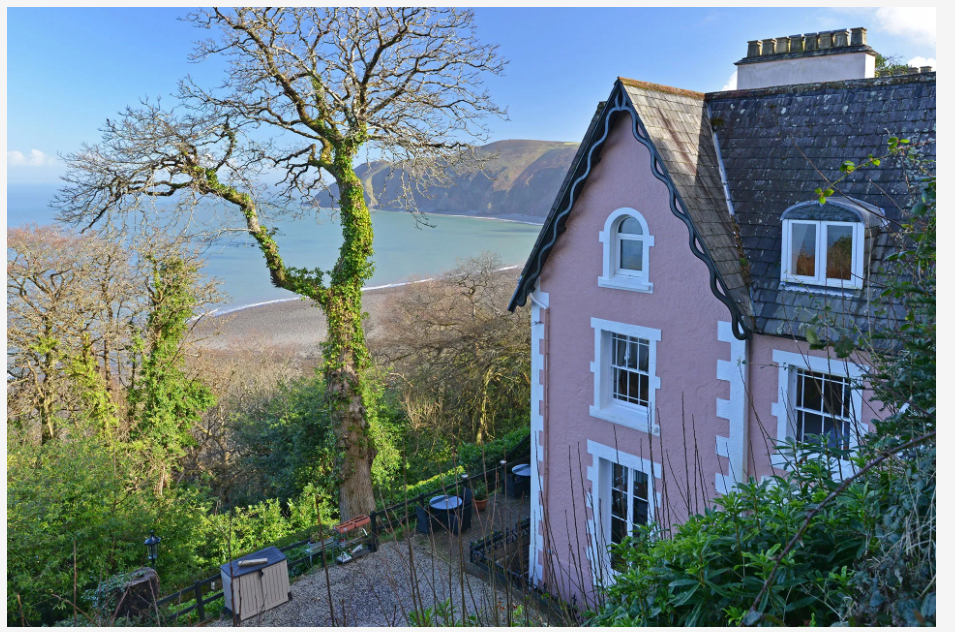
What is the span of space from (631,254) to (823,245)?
280 cm

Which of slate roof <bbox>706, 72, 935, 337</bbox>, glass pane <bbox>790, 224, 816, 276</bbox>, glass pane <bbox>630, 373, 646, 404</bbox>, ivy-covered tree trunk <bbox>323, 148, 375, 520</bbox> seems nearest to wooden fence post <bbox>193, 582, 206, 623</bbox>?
ivy-covered tree trunk <bbox>323, 148, 375, 520</bbox>

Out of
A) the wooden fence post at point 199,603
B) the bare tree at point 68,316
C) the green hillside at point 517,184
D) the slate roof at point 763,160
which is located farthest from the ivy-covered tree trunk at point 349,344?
the green hillside at point 517,184

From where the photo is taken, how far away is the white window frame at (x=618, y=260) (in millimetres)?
9969

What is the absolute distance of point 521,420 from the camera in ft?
76.9

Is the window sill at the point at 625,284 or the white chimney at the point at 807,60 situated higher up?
the white chimney at the point at 807,60

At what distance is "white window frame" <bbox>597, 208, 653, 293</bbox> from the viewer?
9.97 m

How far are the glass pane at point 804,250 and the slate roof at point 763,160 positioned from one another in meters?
0.27

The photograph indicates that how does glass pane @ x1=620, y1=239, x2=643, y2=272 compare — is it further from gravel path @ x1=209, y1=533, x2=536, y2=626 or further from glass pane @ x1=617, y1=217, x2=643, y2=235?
gravel path @ x1=209, y1=533, x2=536, y2=626

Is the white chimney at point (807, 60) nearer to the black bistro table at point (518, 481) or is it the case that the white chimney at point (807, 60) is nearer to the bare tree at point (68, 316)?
the black bistro table at point (518, 481)

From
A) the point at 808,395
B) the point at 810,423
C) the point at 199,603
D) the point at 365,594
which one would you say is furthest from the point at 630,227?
the point at 199,603

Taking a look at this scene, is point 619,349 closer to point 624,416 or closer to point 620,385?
point 620,385

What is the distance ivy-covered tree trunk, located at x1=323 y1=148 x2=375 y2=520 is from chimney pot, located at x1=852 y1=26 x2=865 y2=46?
34.1 feet

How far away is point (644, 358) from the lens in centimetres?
1038

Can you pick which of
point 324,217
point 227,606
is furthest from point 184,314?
point 227,606
